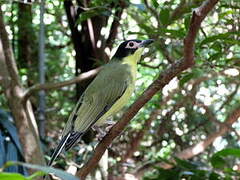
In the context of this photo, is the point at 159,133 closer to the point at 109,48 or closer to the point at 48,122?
the point at 109,48

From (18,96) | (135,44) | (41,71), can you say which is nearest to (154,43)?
(135,44)

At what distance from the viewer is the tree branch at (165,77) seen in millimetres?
1339

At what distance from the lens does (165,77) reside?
1.62 m

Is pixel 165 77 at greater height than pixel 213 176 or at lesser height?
greater

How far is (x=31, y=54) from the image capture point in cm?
496

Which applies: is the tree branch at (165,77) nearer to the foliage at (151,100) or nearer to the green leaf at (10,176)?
the green leaf at (10,176)

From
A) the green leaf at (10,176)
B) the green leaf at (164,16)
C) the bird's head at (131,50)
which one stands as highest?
the green leaf at (164,16)

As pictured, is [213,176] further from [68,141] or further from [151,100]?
[151,100]

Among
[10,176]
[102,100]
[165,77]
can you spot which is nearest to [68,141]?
[102,100]

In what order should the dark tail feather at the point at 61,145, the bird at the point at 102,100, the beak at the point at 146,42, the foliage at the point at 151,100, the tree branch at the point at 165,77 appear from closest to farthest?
the tree branch at the point at 165,77
the dark tail feather at the point at 61,145
the bird at the point at 102,100
the beak at the point at 146,42
the foliage at the point at 151,100

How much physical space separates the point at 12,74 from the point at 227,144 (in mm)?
2089

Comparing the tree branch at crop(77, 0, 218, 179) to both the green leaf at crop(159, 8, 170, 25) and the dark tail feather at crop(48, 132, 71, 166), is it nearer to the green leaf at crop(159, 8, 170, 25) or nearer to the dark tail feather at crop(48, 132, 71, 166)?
the dark tail feather at crop(48, 132, 71, 166)

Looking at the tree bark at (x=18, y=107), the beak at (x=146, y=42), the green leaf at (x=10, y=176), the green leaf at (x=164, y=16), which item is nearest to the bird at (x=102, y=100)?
the beak at (x=146, y=42)

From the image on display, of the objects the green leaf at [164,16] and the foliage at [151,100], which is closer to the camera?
the green leaf at [164,16]
